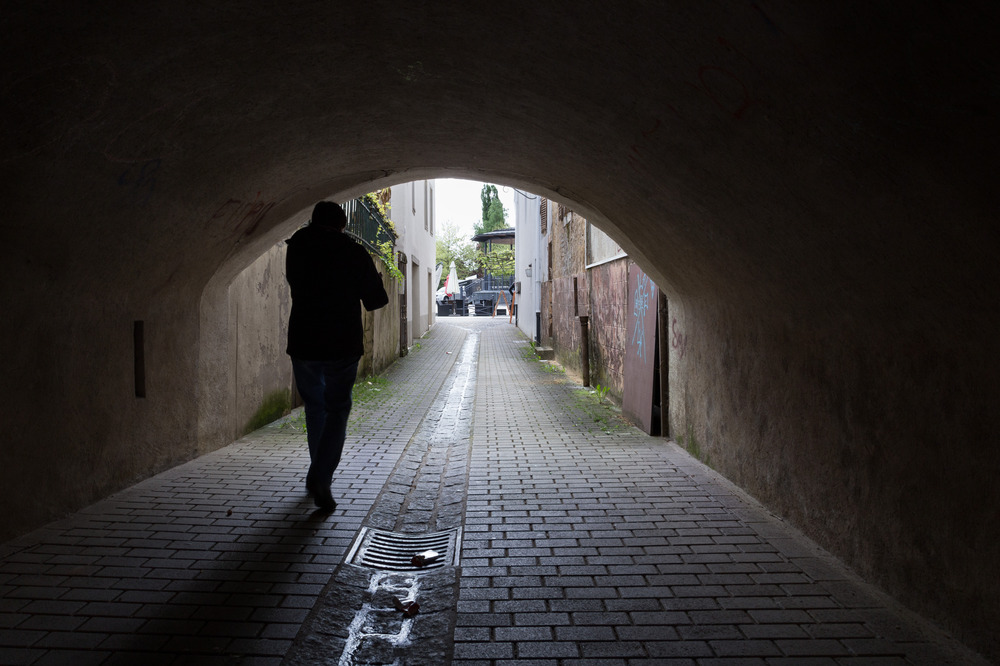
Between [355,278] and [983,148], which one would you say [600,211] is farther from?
[983,148]

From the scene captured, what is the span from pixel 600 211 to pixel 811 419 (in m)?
3.14

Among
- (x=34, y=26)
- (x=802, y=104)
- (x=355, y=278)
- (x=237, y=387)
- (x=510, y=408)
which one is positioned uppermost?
(x=34, y=26)

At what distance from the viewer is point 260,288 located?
7.78m

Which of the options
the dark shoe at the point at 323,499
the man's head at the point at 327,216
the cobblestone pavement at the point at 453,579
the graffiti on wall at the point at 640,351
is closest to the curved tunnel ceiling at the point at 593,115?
the man's head at the point at 327,216

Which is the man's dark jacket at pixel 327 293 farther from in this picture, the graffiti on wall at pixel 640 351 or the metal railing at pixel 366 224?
the metal railing at pixel 366 224

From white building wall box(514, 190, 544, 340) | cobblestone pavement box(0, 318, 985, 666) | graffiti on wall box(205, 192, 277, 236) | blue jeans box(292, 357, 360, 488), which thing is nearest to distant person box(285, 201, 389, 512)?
blue jeans box(292, 357, 360, 488)

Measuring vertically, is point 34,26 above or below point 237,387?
above

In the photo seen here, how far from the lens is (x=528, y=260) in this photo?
23.1 meters

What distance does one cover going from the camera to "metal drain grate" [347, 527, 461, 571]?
12.0 feet

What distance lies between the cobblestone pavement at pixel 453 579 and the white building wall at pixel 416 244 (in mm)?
12555

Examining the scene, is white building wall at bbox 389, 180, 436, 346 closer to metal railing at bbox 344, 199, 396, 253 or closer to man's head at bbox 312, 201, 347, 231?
metal railing at bbox 344, 199, 396, 253

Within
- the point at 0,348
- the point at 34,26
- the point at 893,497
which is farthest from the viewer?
the point at 0,348

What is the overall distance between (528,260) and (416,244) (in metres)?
3.94

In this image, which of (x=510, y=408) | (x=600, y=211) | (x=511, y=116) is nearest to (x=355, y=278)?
(x=511, y=116)
